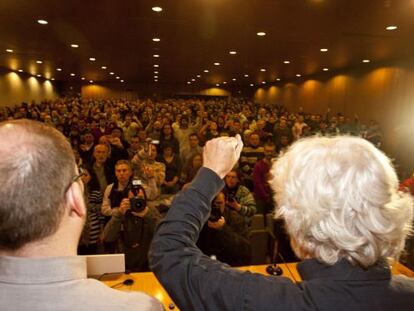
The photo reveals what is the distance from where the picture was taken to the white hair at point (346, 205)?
86 cm

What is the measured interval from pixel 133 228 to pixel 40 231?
8.70 ft

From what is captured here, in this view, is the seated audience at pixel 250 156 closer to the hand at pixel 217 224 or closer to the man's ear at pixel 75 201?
the hand at pixel 217 224

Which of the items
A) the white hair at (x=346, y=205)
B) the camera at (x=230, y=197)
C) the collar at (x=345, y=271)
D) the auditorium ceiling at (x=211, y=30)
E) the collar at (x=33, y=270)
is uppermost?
the auditorium ceiling at (x=211, y=30)

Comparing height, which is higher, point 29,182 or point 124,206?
point 29,182

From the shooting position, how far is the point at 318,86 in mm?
18078

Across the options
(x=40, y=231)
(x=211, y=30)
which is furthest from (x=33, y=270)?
(x=211, y=30)

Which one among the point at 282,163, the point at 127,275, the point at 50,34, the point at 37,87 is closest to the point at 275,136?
the point at 50,34

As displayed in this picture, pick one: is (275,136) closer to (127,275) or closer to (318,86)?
(127,275)

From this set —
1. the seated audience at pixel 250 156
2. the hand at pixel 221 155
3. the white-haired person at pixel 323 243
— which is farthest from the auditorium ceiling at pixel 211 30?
the white-haired person at pixel 323 243

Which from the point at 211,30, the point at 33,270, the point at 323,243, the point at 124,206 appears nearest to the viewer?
the point at 33,270

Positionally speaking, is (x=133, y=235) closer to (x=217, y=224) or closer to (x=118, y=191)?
(x=118, y=191)

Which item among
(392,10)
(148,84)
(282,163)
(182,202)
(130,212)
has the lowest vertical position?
(130,212)

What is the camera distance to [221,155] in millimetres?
1040

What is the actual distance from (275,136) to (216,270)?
28.8 ft
